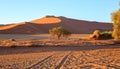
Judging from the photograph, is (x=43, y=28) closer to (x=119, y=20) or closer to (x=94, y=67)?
(x=119, y=20)

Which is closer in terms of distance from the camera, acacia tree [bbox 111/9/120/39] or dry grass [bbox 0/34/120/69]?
dry grass [bbox 0/34/120/69]

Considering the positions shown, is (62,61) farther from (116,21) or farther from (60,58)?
(116,21)

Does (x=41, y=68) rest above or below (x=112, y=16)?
below

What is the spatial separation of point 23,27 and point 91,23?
2393 inches

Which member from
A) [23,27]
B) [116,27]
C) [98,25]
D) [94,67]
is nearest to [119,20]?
[116,27]

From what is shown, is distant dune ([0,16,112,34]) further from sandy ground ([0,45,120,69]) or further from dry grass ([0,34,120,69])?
sandy ground ([0,45,120,69])

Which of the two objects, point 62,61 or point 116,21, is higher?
point 116,21

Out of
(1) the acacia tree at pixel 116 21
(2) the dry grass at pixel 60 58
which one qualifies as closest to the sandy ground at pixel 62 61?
(2) the dry grass at pixel 60 58

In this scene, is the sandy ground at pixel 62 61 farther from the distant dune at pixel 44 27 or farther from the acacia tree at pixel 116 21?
the distant dune at pixel 44 27

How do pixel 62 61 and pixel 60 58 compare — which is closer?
pixel 62 61

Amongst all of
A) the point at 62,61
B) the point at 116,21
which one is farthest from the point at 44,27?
the point at 62,61

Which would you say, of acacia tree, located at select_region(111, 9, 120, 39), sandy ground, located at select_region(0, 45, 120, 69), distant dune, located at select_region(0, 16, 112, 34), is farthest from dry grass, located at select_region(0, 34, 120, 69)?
distant dune, located at select_region(0, 16, 112, 34)

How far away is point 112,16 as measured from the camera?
3497 centimetres

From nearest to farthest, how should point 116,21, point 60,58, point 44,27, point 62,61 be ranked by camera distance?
point 62,61 < point 60,58 < point 116,21 < point 44,27
